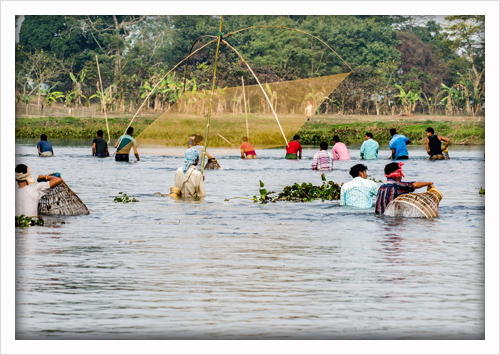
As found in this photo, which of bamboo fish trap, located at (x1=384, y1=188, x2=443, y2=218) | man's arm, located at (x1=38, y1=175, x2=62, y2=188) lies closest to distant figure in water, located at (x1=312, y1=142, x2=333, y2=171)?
bamboo fish trap, located at (x1=384, y1=188, x2=443, y2=218)

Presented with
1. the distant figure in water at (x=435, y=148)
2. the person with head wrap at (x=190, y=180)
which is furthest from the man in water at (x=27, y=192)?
the distant figure in water at (x=435, y=148)

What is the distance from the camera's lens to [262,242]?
32.6 ft

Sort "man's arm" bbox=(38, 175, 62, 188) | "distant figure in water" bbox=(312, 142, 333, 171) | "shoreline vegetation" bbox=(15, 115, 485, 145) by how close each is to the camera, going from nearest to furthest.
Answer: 1. "man's arm" bbox=(38, 175, 62, 188)
2. "distant figure in water" bbox=(312, 142, 333, 171)
3. "shoreline vegetation" bbox=(15, 115, 485, 145)

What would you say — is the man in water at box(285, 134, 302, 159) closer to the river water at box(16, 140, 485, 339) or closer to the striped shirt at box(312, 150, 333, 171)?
the striped shirt at box(312, 150, 333, 171)

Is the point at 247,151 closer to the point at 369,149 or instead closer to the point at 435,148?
the point at 369,149

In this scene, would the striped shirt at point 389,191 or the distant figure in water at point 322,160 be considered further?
the distant figure in water at point 322,160

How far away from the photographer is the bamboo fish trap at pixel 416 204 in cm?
1157

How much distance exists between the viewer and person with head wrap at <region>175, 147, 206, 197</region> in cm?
1342

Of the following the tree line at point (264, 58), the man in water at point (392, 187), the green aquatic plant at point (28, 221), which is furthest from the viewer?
the tree line at point (264, 58)

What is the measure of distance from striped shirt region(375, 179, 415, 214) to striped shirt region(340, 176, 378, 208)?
0.43 m

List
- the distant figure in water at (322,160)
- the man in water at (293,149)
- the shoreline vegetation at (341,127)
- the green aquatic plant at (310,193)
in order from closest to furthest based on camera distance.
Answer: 1. the green aquatic plant at (310,193)
2. the distant figure in water at (322,160)
3. the man in water at (293,149)
4. the shoreline vegetation at (341,127)

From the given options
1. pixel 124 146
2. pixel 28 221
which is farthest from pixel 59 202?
pixel 124 146

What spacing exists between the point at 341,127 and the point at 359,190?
29517 mm

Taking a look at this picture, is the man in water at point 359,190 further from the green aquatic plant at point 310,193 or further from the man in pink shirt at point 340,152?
the man in pink shirt at point 340,152
